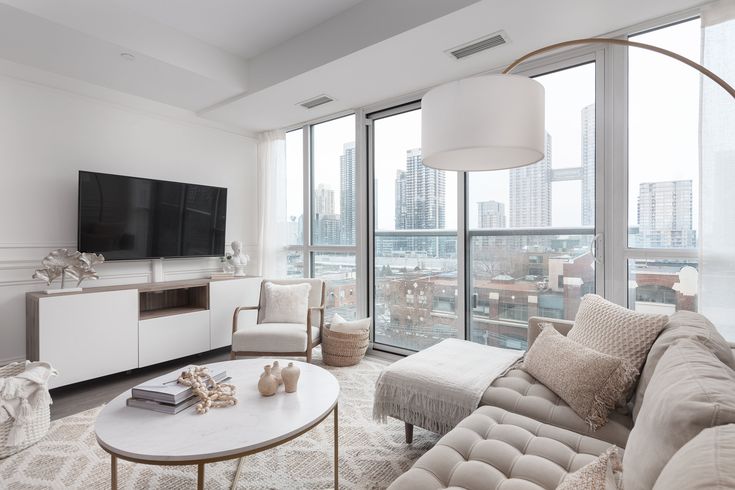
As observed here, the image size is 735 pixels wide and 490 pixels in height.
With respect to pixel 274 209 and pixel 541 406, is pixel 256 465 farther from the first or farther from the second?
pixel 274 209

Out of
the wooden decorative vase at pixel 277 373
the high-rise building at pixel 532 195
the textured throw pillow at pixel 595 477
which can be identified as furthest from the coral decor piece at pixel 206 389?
the high-rise building at pixel 532 195

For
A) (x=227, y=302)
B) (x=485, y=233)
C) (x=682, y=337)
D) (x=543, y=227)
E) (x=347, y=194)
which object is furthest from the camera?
(x=347, y=194)

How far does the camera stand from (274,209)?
187 inches

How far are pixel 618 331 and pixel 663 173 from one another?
4.52 feet

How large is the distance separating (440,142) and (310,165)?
3339mm

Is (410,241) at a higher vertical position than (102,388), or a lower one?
higher

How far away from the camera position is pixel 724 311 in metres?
2.20

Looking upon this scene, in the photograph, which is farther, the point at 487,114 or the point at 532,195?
the point at 532,195

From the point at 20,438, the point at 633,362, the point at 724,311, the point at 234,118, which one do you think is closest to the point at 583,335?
the point at 633,362

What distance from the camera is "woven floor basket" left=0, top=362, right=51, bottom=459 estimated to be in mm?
2078

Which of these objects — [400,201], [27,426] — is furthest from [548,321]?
[27,426]

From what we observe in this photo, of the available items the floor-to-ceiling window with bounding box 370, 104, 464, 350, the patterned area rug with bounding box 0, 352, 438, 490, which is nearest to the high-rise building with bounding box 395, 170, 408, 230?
the floor-to-ceiling window with bounding box 370, 104, 464, 350

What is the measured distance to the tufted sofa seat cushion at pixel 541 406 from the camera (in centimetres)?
154

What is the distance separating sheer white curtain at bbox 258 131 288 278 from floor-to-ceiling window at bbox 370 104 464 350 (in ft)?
4.44
